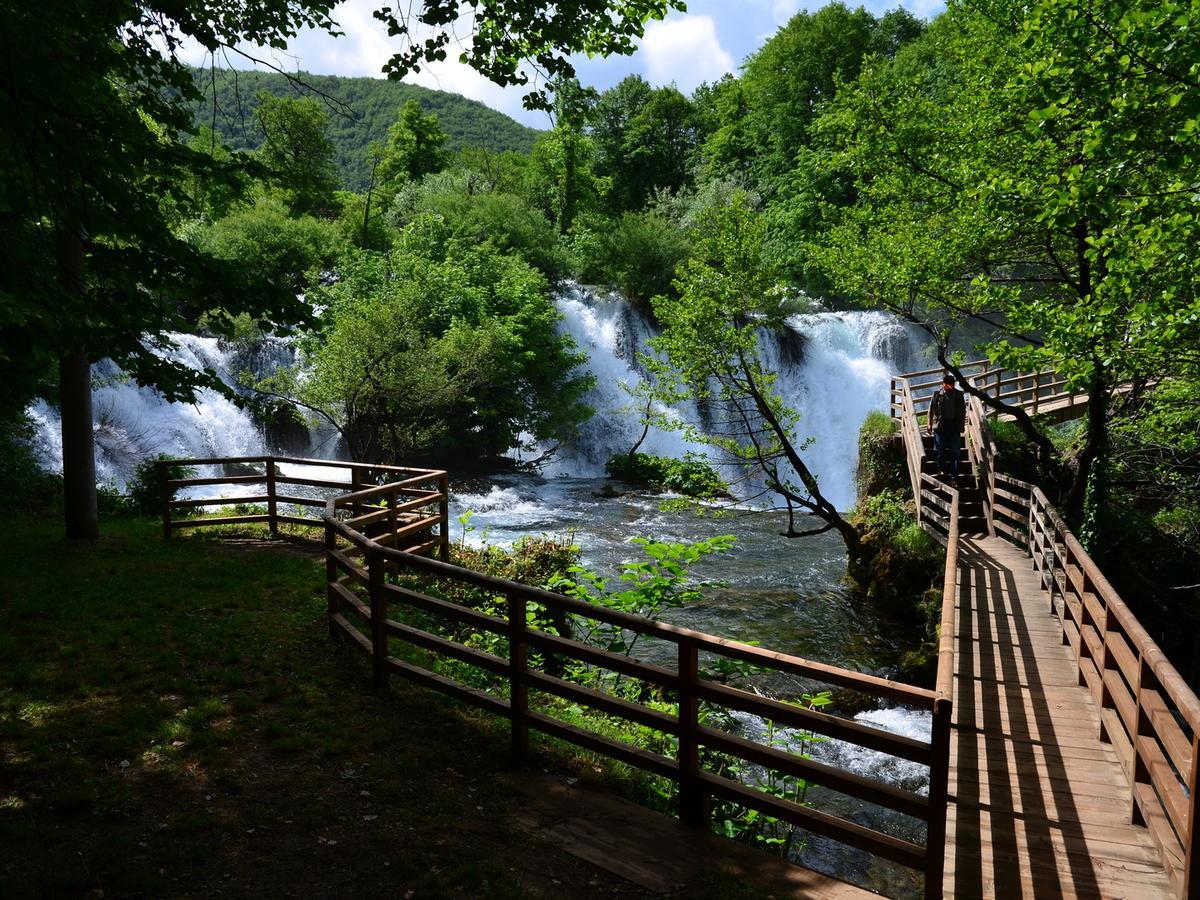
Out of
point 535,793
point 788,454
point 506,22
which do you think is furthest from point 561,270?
point 535,793

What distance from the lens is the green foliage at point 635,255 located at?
32312 mm

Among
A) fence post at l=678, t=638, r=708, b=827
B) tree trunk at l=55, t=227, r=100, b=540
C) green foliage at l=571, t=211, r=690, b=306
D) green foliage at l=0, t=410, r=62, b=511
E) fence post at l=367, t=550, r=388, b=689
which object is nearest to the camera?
fence post at l=678, t=638, r=708, b=827

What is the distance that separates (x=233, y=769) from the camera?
4.87 meters

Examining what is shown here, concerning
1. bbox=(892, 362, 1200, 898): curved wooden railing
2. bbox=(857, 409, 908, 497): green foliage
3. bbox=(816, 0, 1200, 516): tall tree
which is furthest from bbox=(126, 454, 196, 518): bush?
bbox=(857, 409, 908, 497): green foliage

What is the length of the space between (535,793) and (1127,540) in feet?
43.4

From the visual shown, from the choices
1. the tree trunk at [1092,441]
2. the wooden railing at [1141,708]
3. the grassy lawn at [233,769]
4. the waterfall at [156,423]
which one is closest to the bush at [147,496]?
the waterfall at [156,423]

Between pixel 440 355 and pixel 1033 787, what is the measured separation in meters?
19.0

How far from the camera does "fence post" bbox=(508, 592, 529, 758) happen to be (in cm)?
495

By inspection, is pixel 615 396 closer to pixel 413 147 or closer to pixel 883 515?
pixel 883 515

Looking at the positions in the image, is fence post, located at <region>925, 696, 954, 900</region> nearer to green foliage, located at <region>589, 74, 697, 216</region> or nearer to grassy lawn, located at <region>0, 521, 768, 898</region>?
grassy lawn, located at <region>0, 521, 768, 898</region>

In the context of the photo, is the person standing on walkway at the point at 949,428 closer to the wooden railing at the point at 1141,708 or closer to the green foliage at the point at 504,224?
the wooden railing at the point at 1141,708

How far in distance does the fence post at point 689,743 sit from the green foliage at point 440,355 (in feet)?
57.9

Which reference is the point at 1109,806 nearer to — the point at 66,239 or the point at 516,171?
the point at 66,239

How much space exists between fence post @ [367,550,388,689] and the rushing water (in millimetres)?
2536
